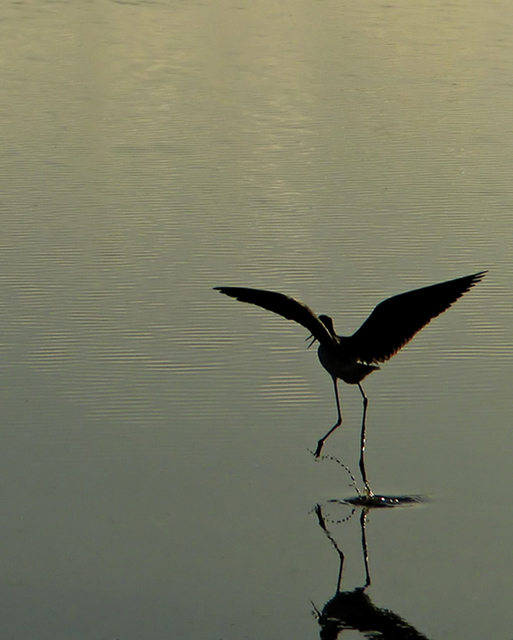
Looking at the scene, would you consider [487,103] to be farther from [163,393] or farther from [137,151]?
[163,393]

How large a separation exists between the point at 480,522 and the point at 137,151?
7.70m

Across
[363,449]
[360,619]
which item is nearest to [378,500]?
[363,449]

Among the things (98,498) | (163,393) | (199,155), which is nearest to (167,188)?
(199,155)

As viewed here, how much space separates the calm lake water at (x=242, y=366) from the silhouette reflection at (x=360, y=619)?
0.01 m

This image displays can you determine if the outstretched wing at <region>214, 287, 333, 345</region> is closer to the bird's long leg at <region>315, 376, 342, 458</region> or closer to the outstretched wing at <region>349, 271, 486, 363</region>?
the outstretched wing at <region>349, 271, 486, 363</region>

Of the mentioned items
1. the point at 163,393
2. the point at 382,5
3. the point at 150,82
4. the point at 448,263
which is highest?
the point at 163,393

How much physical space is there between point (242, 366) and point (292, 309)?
1356mm

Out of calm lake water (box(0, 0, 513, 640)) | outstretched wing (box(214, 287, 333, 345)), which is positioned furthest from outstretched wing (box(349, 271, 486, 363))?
calm lake water (box(0, 0, 513, 640))

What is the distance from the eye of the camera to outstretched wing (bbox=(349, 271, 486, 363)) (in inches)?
245

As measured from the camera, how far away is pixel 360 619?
479 cm

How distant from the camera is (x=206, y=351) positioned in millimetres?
7609

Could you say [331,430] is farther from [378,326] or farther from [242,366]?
[242,366]

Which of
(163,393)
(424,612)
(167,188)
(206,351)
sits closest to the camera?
(424,612)

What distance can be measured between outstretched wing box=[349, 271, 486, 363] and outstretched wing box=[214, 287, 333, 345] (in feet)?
0.62
